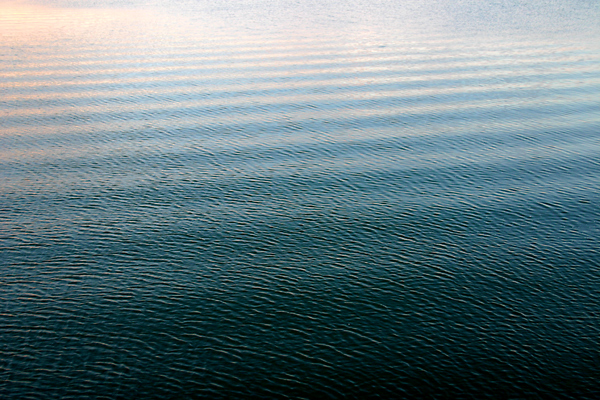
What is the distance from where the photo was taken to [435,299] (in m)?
37.5

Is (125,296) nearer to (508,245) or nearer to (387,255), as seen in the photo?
(387,255)

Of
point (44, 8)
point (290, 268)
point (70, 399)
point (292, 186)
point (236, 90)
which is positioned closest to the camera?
point (70, 399)

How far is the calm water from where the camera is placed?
3256 centimetres

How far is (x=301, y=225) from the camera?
150 feet

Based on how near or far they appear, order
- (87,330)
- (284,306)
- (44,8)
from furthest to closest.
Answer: (44,8) → (284,306) → (87,330)

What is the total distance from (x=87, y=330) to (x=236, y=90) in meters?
46.5

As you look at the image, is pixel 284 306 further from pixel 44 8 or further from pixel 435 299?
pixel 44 8

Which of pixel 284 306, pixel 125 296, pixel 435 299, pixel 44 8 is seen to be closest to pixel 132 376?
pixel 125 296

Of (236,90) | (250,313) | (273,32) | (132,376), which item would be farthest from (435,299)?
(273,32)

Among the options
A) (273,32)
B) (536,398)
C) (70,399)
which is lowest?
(70,399)

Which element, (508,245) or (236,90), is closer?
(508,245)

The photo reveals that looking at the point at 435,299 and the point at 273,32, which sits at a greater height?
the point at 273,32

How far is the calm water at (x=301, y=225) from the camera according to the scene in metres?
32.6

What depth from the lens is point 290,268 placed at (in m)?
40.7
